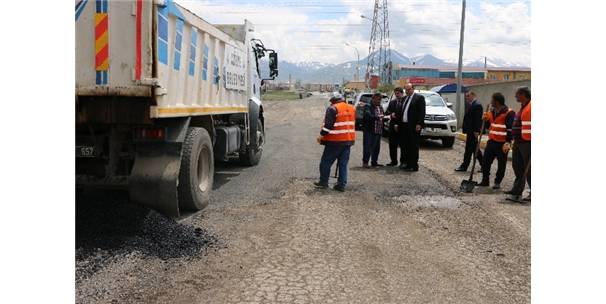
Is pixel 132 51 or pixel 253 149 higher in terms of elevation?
pixel 132 51

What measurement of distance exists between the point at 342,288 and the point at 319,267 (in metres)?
0.50

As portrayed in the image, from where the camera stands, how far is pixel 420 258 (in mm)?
4895

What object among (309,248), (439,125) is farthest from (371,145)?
(309,248)

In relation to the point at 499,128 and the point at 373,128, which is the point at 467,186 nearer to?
the point at 499,128

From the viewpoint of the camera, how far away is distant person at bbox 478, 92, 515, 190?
8.34m

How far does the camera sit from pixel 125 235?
514cm

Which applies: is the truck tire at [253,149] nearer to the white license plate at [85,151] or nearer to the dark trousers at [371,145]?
the dark trousers at [371,145]

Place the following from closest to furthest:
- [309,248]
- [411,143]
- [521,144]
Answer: [309,248]
[521,144]
[411,143]

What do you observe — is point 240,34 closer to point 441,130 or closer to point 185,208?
point 185,208

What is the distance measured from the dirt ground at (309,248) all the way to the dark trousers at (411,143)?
2.00 m

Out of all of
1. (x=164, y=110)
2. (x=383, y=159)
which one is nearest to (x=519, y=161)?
(x=383, y=159)

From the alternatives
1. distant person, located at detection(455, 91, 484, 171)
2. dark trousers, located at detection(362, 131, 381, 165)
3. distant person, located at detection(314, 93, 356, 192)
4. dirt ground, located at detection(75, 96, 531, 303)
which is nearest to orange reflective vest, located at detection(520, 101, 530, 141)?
dirt ground, located at detection(75, 96, 531, 303)

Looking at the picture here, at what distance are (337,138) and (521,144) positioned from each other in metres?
2.76

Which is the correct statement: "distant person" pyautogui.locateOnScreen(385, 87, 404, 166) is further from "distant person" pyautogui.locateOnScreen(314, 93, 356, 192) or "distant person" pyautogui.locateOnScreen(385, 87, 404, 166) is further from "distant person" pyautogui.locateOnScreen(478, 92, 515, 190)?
"distant person" pyautogui.locateOnScreen(314, 93, 356, 192)
